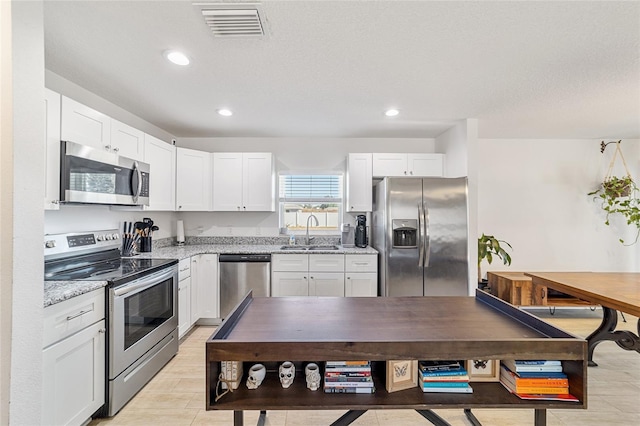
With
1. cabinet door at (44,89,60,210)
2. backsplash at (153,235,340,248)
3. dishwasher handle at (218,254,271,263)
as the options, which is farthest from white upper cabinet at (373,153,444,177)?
cabinet door at (44,89,60,210)

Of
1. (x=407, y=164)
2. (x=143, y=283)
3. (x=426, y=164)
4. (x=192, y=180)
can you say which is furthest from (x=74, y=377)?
(x=426, y=164)

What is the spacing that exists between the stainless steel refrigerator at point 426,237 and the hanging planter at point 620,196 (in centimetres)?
250

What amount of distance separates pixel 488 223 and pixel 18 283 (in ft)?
16.2

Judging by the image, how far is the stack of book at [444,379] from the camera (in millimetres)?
1231

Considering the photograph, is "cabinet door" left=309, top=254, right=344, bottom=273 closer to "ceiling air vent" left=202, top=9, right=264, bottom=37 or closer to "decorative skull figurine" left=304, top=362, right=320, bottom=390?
"decorative skull figurine" left=304, top=362, right=320, bottom=390

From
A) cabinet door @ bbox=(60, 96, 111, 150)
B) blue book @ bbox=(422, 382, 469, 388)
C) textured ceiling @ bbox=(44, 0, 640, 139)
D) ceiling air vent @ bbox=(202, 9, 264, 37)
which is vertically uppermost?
textured ceiling @ bbox=(44, 0, 640, 139)

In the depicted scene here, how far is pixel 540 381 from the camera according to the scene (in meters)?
1.18

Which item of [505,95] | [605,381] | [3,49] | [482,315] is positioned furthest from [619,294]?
[3,49]

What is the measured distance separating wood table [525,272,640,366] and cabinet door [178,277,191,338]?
3441mm

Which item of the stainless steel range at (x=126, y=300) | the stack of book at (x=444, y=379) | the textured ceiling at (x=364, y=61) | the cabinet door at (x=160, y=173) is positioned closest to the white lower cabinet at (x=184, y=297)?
the stainless steel range at (x=126, y=300)

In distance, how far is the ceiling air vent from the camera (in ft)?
5.19

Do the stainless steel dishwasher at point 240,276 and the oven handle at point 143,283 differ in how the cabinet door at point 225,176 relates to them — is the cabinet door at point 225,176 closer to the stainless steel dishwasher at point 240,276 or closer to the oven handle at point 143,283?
the stainless steel dishwasher at point 240,276

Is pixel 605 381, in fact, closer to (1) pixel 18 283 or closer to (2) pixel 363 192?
(2) pixel 363 192

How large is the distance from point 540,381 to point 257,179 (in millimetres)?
3421
